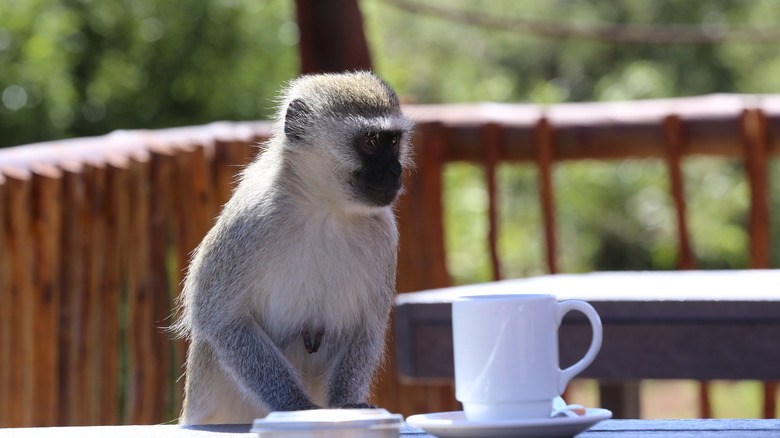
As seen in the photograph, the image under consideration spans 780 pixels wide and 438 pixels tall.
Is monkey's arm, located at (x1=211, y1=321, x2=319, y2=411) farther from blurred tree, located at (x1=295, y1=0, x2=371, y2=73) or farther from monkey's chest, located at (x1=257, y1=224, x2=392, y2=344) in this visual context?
blurred tree, located at (x1=295, y1=0, x2=371, y2=73)

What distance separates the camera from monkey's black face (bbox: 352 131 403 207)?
2.44m

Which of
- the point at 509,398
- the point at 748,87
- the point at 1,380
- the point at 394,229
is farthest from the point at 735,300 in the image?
the point at 748,87

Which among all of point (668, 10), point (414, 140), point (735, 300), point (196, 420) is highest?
point (668, 10)

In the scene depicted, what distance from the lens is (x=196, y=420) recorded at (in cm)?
253

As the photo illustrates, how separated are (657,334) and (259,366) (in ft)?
2.46

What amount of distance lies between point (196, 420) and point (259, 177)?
0.52 m

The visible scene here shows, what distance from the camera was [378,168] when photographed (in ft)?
8.16

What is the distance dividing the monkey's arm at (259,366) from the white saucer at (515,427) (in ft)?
2.88

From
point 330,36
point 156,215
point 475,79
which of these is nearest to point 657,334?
point 156,215

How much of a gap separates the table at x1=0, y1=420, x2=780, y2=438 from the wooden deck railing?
4.40ft

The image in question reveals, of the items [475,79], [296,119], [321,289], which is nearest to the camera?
[321,289]

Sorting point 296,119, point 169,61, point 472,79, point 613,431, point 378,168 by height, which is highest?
point 472,79

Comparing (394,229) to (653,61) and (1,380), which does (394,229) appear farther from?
(653,61)

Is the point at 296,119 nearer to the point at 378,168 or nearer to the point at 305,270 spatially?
the point at 378,168
